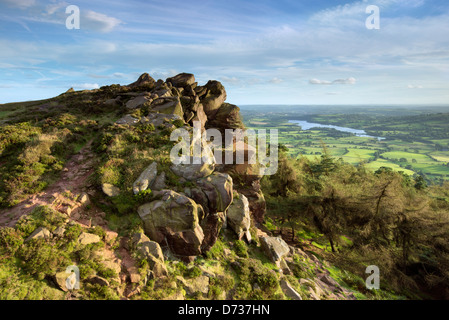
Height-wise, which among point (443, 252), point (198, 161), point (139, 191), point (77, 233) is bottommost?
point (443, 252)

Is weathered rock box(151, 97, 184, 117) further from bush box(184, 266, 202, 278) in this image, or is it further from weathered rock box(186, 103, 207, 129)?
bush box(184, 266, 202, 278)

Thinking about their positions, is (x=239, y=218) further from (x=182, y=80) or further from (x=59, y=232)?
(x=182, y=80)

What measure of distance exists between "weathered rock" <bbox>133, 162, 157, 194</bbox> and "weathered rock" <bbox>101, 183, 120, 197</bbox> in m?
1.29

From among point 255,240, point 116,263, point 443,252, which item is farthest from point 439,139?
point 116,263

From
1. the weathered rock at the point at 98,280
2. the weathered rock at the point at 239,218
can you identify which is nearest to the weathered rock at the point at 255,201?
the weathered rock at the point at 239,218

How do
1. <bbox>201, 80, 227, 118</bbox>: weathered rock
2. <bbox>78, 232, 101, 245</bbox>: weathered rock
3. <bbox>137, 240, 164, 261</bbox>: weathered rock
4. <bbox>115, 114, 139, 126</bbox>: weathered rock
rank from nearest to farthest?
<bbox>78, 232, 101, 245</bbox>: weathered rock
<bbox>137, 240, 164, 261</bbox>: weathered rock
<bbox>115, 114, 139, 126</bbox>: weathered rock
<bbox>201, 80, 227, 118</bbox>: weathered rock

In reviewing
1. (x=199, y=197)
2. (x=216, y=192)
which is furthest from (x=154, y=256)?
(x=216, y=192)

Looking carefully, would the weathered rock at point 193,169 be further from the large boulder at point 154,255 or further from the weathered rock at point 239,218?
the large boulder at point 154,255

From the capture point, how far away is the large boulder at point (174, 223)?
13078 millimetres

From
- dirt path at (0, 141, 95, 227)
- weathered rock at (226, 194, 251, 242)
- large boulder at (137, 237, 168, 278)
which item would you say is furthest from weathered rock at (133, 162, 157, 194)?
weathered rock at (226, 194, 251, 242)

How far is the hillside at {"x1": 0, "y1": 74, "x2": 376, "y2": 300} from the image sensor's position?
948cm

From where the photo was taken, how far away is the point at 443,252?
57.0 feet
